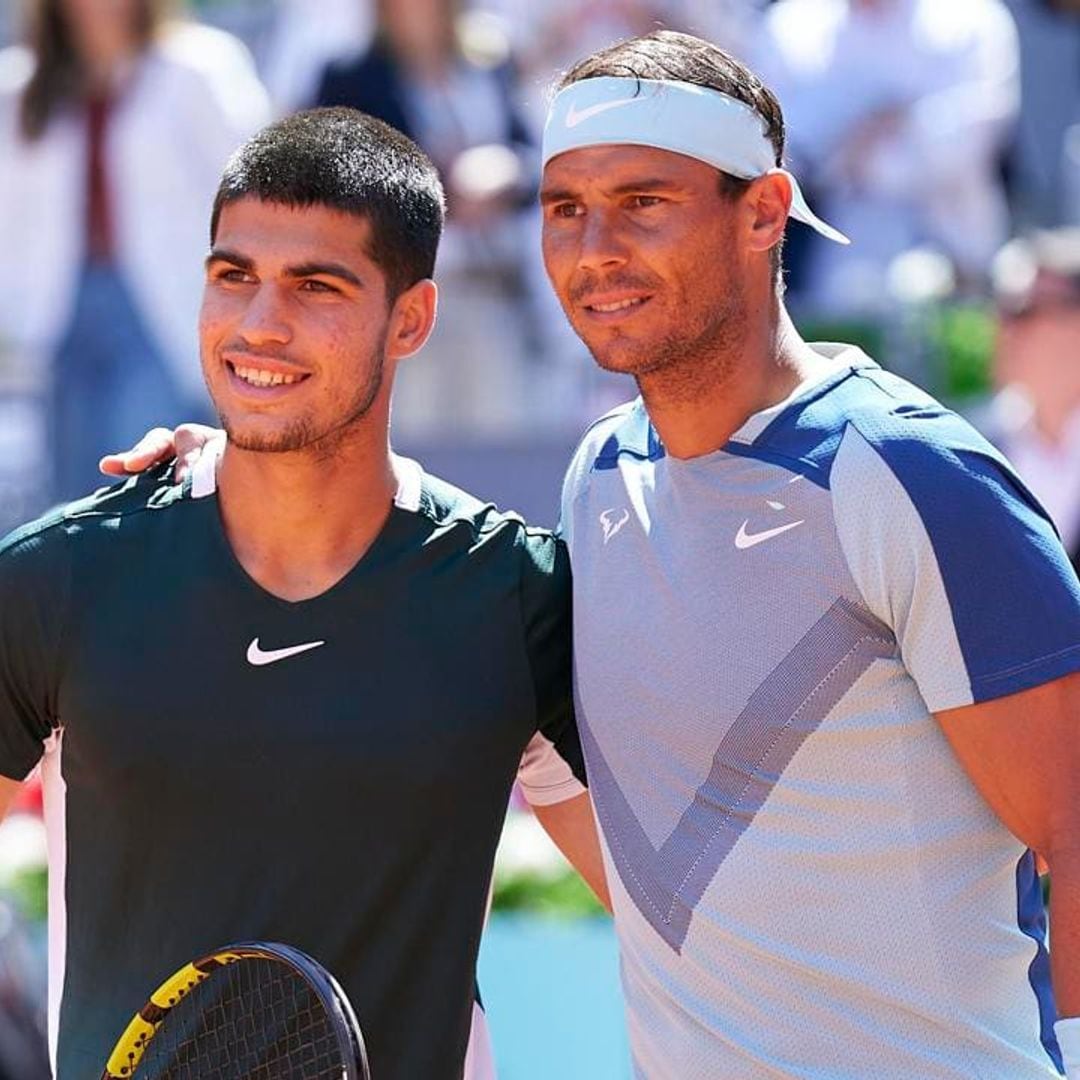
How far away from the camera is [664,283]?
3188 millimetres

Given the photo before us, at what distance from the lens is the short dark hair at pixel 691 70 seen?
3.33 metres

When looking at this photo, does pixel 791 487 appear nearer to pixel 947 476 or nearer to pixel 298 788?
pixel 947 476

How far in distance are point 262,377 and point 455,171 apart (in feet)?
16.9

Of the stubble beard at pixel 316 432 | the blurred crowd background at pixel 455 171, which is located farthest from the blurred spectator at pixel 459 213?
the stubble beard at pixel 316 432

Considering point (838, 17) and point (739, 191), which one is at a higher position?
point (838, 17)

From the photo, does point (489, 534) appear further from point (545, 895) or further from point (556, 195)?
point (545, 895)

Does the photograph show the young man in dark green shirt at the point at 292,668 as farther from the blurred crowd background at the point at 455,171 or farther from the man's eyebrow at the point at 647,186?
the blurred crowd background at the point at 455,171

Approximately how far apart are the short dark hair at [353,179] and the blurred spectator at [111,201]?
16.2 ft

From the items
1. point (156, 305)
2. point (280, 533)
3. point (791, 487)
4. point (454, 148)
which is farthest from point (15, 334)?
point (791, 487)

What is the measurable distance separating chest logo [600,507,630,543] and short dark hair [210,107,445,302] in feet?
1.53

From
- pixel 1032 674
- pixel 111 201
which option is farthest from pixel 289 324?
pixel 111 201

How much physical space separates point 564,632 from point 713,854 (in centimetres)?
48

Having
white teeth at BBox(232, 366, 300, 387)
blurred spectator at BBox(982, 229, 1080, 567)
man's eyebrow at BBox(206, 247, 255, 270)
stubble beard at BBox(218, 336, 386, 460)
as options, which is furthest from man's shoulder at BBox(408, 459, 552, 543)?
blurred spectator at BBox(982, 229, 1080, 567)

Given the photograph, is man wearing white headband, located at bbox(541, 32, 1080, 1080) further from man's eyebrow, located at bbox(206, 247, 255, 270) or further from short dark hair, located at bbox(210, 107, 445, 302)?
man's eyebrow, located at bbox(206, 247, 255, 270)
